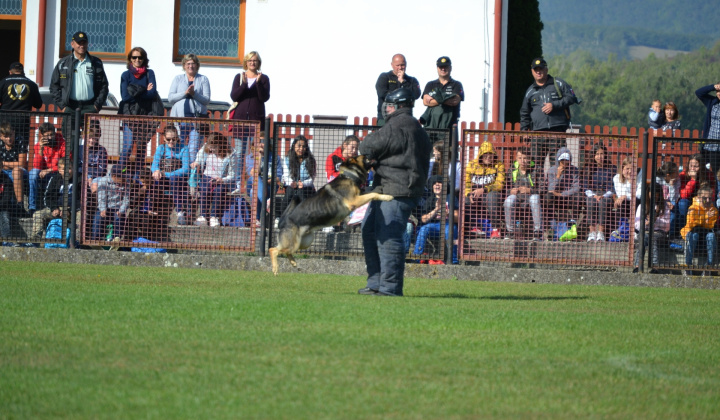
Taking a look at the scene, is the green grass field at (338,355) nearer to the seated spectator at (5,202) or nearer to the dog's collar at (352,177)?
the dog's collar at (352,177)

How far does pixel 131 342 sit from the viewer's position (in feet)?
22.0

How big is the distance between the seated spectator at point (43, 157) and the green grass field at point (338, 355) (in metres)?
3.58

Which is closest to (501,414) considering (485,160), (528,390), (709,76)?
(528,390)

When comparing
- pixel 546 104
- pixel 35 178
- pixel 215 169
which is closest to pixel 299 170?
pixel 215 169

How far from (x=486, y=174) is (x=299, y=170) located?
8.61 ft

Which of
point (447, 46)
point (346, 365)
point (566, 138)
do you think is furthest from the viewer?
point (447, 46)

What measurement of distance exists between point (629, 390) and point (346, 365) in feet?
5.79

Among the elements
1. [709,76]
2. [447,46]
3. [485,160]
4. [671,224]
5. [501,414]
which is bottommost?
[501,414]

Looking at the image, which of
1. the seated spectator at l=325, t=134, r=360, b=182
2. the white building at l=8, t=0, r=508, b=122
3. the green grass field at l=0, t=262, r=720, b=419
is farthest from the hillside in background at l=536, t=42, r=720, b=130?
the green grass field at l=0, t=262, r=720, b=419

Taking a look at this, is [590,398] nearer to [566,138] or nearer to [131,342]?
[131,342]

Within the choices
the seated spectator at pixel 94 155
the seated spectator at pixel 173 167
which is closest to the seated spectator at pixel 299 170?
the seated spectator at pixel 173 167

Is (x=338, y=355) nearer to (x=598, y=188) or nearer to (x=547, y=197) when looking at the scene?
(x=547, y=197)

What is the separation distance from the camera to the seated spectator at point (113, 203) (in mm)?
13609

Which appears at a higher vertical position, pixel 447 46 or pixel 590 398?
pixel 447 46
